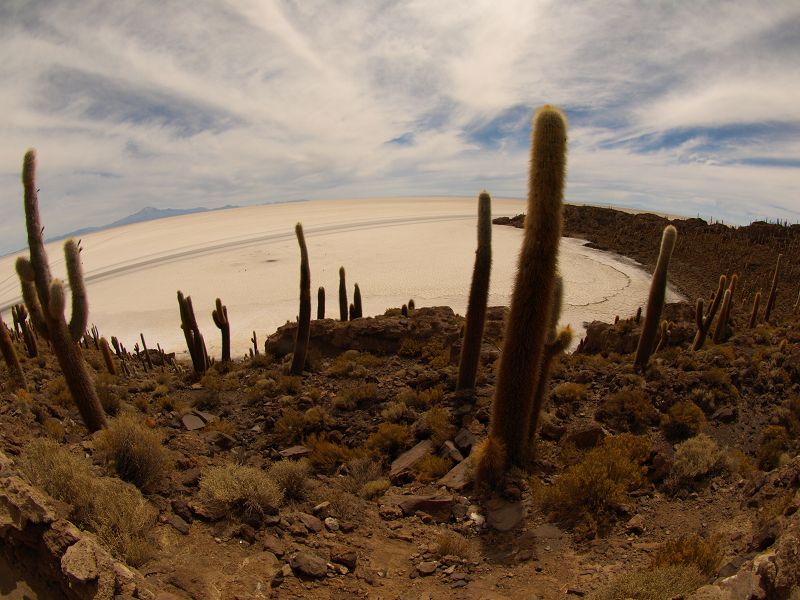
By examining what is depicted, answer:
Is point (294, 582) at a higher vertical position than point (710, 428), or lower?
lower

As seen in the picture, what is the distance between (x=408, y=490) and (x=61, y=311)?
6.54m

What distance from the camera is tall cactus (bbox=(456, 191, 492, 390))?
35.1ft

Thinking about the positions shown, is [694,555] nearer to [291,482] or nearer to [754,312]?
[291,482]

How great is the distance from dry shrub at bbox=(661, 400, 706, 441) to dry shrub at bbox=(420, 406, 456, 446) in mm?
4004

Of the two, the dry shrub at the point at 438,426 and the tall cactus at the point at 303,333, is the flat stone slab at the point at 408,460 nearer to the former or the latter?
the dry shrub at the point at 438,426

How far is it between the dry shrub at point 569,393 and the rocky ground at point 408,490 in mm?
41

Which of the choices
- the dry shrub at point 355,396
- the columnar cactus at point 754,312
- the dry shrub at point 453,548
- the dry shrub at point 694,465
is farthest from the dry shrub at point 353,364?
the columnar cactus at point 754,312

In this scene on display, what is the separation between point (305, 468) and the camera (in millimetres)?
7973

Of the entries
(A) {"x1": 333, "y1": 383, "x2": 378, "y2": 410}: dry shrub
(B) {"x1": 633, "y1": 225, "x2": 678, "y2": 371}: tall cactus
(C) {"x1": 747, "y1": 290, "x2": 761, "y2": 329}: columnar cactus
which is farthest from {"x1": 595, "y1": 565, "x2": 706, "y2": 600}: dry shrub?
(C) {"x1": 747, "y1": 290, "x2": 761, "y2": 329}: columnar cactus

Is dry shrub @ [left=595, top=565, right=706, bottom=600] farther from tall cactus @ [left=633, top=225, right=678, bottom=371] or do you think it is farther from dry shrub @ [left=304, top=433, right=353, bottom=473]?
tall cactus @ [left=633, top=225, right=678, bottom=371]

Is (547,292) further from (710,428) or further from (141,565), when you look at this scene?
(141,565)

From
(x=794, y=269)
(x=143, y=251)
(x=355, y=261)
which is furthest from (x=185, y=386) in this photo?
(x=143, y=251)

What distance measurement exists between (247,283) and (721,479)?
3234 cm

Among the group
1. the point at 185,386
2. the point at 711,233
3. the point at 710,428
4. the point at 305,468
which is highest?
the point at 711,233
